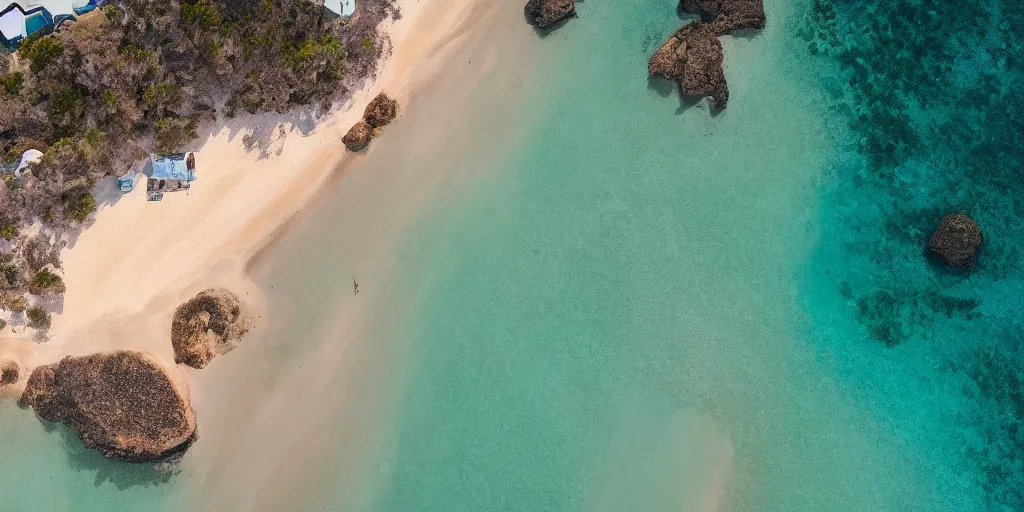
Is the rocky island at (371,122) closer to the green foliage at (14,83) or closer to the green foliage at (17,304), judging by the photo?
the green foliage at (14,83)

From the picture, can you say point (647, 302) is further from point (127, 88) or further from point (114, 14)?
point (114, 14)

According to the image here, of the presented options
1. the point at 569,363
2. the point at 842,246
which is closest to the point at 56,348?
the point at 569,363

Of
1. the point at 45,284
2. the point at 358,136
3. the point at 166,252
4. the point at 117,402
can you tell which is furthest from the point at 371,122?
the point at 117,402

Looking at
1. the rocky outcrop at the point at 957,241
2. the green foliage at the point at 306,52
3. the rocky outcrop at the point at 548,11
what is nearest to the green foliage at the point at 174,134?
the green foliage at the point at 306,52

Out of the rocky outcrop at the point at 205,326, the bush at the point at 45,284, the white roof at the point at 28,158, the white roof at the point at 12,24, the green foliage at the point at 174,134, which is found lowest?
the rocky outcrop at the point at 205,326

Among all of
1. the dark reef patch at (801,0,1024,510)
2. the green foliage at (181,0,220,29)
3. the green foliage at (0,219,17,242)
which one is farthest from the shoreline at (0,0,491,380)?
the dark reef patch at (801,0,1024,510)

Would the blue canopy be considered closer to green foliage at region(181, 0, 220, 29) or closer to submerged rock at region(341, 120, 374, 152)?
green foliage at region(181, 0, 220, 29)

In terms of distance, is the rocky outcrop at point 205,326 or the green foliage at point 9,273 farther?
the rocky outcrop at point 205,326
